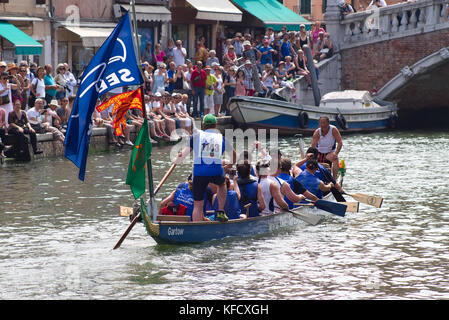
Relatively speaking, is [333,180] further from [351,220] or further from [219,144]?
[219,144]

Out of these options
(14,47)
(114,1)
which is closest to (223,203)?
(14,47)

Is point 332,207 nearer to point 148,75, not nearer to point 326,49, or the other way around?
point 148,75

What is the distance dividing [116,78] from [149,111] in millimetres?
13289

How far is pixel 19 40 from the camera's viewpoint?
2488cm

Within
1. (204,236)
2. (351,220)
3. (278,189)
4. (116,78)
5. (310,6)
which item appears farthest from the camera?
(310,6)

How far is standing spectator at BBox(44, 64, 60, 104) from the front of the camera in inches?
901

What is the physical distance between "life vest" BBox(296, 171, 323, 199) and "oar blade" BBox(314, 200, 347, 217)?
425mm

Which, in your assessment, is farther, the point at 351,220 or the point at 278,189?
the point at 351,220

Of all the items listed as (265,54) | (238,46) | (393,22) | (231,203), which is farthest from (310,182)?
(393,22)

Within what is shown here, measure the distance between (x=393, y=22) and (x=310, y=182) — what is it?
17098 millimetres

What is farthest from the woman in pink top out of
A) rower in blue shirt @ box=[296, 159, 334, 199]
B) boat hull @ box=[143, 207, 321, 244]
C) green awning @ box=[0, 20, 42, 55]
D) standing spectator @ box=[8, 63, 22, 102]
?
boat hull @ box=[143, 207, 321, 244]

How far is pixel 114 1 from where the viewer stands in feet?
97.4
